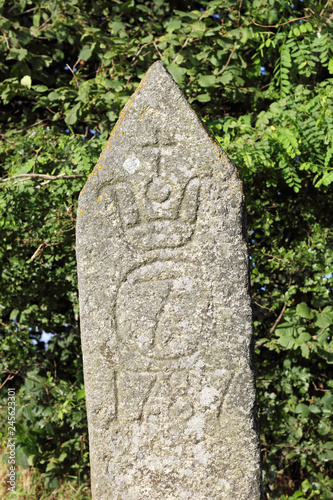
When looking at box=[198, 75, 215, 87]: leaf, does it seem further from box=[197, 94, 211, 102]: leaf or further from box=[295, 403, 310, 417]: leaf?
box=[295, 403, 310, 417]: leaf

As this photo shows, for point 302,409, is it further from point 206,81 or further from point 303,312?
point 206,81

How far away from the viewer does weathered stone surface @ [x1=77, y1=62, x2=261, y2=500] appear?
1.76 metres

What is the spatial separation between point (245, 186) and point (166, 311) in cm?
131

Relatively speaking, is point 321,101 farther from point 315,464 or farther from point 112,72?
point 315,464

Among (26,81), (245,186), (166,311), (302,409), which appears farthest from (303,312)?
(26,81)

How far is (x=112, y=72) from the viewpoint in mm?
3072

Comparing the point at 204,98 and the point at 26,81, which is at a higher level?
the point at 204,98

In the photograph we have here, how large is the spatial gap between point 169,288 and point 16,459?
1.99 m

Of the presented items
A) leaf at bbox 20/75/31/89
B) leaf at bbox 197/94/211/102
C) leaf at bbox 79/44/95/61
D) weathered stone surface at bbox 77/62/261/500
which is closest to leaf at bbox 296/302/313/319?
weathered stone surface at bbox 77/62/261/500

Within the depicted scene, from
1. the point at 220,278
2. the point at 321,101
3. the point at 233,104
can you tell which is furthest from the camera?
the point at 233,104

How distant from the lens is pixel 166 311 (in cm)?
179

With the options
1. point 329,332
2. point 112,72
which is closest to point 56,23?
point 112,72

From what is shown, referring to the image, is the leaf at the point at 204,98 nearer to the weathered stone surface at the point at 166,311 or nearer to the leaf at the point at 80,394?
the weathered stone surface at the point at 166,311

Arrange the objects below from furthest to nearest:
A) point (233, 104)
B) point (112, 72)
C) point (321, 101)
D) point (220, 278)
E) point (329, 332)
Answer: point (233, 104), point (112, 72), point (329, 332), point (321, 101), point (220, 278)
